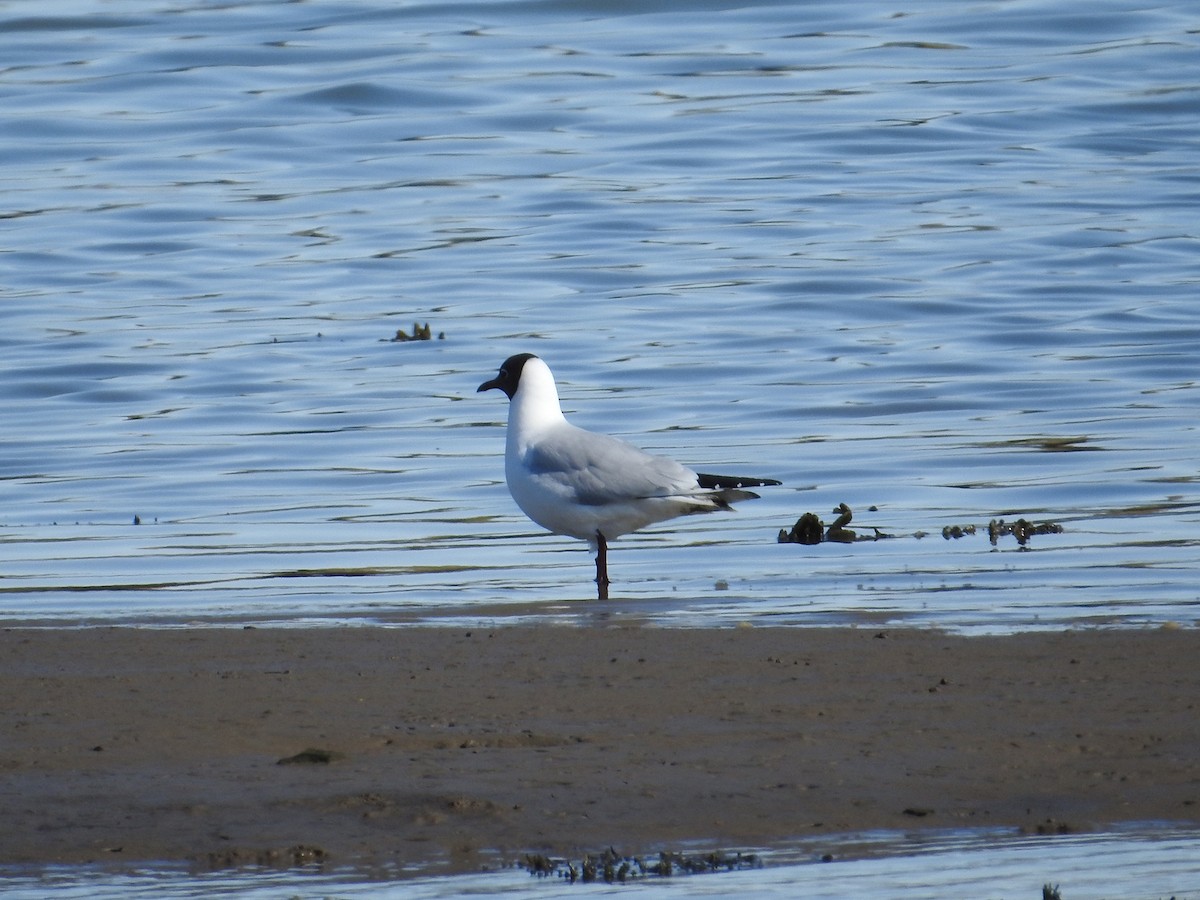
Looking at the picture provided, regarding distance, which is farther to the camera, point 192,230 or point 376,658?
point 192,230

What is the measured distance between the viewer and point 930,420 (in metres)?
14.0

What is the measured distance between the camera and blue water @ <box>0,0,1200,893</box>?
9.57 metres

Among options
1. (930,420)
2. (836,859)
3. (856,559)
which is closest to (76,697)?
(836,859)

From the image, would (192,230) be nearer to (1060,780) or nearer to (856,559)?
(856,559)

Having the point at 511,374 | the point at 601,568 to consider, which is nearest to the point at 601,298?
the point at 511,374

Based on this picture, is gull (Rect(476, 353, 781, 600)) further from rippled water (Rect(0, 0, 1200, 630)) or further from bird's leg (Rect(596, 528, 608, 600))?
rippled water (Rect(0, 0, 1200, 630))

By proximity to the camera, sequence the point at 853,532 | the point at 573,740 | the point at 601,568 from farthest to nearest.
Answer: the point at 853,532
the point at 601,568
the point at 573,740

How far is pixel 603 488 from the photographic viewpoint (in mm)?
9297

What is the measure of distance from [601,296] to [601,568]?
10.2 m

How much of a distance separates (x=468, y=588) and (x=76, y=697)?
3.01m

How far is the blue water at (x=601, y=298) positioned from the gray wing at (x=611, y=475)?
1.35ft

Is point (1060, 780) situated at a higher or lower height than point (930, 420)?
lower

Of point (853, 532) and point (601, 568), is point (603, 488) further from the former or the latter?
point (853, 532)

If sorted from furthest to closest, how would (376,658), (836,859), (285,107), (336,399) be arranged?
(285,107)
(336,399)
(376,658)
(836,859)
